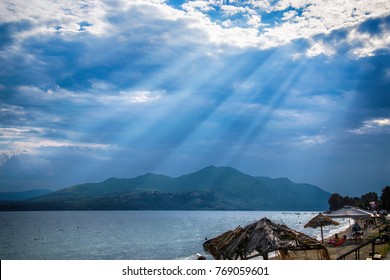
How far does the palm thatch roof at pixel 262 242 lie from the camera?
12.6 m

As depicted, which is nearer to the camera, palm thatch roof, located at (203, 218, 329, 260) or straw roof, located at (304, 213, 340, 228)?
palm thatch roof, located at (203, 218, 329, 260)

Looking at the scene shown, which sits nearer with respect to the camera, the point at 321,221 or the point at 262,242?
the point at 262,242

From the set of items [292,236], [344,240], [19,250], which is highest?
[292,236]

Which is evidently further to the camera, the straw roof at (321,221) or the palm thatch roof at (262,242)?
the straw roof at (321,221)

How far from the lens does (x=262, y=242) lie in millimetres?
12625

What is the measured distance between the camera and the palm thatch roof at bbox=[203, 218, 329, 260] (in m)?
12.6
